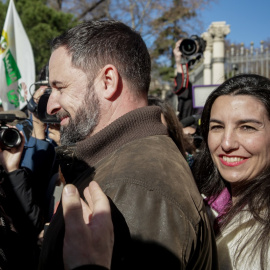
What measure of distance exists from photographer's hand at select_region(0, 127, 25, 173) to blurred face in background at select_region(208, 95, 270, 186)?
1524mm

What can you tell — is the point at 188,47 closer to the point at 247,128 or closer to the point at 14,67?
the point at 14,67

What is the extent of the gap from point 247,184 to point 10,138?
174 centimetres

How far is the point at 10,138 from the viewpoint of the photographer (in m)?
2.74

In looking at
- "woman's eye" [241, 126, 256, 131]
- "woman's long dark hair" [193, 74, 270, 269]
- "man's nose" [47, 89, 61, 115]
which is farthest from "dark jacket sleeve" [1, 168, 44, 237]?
"woman's eye" [241, 126, 256, 131]

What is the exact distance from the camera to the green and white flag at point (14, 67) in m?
4.97

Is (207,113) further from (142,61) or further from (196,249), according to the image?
(196,249)

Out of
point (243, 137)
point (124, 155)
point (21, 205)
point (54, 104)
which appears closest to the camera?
point (124, 155)

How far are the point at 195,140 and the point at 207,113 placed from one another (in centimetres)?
121

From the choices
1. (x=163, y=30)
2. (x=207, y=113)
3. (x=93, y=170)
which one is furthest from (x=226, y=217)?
(x=163, y=30)

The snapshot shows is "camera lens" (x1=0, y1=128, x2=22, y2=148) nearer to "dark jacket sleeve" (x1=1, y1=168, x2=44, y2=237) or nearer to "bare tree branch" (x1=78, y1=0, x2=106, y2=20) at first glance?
"dark jacket sleeve" (x1=1, y1=168, x2=44, y2=237)

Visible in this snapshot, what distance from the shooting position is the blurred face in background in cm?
184

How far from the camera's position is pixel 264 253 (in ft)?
5.16

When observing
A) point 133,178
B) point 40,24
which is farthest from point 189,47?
point 40,24

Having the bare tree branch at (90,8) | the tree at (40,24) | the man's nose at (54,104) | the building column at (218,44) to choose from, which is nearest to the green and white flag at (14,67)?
the man's nose at (54,104)
